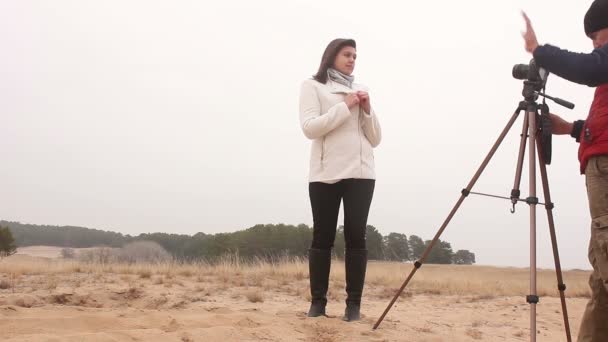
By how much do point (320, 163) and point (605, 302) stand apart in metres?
2.01

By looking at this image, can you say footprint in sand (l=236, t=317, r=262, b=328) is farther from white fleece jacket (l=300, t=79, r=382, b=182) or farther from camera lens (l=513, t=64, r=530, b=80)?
camera lens (l=513, t=64, r=530, b=80)

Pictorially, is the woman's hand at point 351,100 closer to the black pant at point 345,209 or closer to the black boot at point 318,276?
the black pant at point 345,209

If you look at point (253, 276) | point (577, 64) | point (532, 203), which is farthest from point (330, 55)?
point (253, 276)

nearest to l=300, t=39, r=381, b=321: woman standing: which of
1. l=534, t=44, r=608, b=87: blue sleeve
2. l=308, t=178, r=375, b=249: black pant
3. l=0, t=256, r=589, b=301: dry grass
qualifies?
l=308, t=178, r=375, b=249: black pant

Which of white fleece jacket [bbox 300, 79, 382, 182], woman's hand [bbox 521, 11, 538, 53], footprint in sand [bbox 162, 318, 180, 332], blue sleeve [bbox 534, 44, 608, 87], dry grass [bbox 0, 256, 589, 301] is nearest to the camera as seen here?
blue sleeve [bbox 534, 44, 608, 87]

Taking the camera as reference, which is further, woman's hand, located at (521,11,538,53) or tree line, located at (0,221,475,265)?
tree line, located at (0,221,475,265)

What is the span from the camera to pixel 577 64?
2.19 m

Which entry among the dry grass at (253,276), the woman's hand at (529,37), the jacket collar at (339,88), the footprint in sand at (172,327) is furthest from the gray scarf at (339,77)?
the dry grass at (253,276)

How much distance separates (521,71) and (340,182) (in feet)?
4.75

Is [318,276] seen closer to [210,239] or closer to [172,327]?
[172,327]

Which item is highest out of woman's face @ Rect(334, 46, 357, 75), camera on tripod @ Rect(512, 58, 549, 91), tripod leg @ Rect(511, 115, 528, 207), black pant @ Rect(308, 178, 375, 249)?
woman's face @ Rect(334, 46, 357, 75)

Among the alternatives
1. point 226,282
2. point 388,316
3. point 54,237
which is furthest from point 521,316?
point 54,237

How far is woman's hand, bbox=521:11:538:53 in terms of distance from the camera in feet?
7.82

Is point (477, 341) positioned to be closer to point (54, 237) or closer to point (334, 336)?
point (334, 336)
